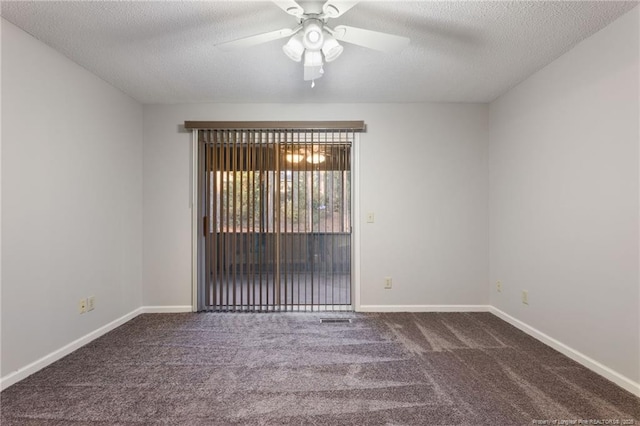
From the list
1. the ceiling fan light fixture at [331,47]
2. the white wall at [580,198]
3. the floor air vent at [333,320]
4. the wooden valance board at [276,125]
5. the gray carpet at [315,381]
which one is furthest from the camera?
the wooden valance board at [276,125]

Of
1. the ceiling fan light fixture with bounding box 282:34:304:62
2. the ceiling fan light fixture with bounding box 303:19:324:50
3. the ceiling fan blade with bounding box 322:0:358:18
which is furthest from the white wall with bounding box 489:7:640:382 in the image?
the ceiling fan light fixture with bounding box 282:34:304:62

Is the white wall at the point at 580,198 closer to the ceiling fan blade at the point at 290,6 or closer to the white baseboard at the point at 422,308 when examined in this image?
the white baseboard at the point at 422,308

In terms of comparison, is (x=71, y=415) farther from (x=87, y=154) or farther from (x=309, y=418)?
(x=87, y=154)

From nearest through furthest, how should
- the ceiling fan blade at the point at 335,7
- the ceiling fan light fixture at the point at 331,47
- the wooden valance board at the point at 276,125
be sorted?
the ceiling fan blade at the point at 335,7
the ceiling fan light fixture at the point at 331,47
the wooden valance board at the point at 276,125

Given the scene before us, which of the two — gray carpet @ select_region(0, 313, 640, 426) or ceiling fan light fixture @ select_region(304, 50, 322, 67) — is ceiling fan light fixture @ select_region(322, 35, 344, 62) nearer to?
ceiling fan light fixture @ select_region(304, 50, 322, 67)

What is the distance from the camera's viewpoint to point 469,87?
10.2 ft

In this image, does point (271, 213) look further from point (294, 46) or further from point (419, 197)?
point (294, 46)

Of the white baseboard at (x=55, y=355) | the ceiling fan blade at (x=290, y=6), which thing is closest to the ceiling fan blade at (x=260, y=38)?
the ceiling fan blade at (x=290, y=6)

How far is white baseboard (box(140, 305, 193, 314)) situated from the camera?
349cm

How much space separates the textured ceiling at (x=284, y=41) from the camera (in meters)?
1.92

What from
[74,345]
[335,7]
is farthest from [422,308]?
[74,345]

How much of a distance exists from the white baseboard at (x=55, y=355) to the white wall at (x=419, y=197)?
0.74 meters

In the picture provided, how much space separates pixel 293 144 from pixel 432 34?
1797 mm

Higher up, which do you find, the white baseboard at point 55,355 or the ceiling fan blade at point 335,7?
the ceiling fan blade at point 335,7
